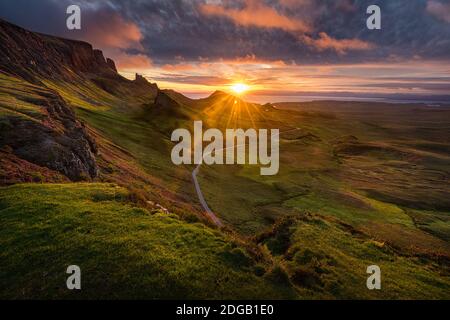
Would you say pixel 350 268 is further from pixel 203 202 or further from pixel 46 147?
pixel 203 202

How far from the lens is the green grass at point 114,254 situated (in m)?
18.2

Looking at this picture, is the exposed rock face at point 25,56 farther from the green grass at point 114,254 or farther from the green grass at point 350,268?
the green grass at point 350,268

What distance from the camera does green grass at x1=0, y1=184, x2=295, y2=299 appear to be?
59.8ft

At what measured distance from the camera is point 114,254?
68.2ft

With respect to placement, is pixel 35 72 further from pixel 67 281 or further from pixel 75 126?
pixel 67 281

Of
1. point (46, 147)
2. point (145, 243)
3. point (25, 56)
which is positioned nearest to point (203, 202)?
point (46, 147)

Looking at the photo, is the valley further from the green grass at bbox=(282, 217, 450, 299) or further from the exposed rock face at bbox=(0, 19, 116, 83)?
the exposed rock face at bbox=(0, 19, 116, 83)

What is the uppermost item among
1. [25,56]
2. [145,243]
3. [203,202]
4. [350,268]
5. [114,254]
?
[25,56]

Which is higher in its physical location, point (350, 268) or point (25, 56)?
point (25, 56)

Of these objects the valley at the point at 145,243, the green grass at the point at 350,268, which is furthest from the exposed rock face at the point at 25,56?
the green grass at the point at 350,268
